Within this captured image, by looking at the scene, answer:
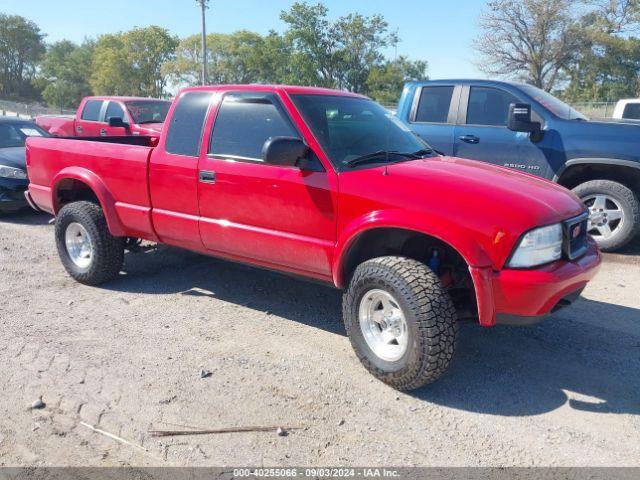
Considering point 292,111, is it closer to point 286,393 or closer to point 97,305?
point 286,393

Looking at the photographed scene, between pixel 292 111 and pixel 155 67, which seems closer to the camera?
pixel 292 111

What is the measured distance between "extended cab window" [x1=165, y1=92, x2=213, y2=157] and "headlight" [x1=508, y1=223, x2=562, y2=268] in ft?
8.66

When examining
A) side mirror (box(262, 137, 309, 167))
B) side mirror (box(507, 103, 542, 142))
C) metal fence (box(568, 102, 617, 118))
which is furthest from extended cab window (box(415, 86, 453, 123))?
metal fence (box(568, 102, 617, 118))

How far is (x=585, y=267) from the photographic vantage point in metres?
3.37

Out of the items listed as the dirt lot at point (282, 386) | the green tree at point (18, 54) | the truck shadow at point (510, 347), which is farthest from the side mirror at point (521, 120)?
the green tree at point (18, 54)

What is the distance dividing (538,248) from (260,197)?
1946 mm

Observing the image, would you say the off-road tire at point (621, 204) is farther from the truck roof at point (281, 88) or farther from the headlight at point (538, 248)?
the headlight at point (538, 248)

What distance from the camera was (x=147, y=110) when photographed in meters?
11.5

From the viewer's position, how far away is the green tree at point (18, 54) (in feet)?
284

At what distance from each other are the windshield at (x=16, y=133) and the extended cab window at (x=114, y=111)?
5.65 feet

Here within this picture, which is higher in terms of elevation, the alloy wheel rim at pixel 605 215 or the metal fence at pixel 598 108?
the metal fence at pixel 598 108

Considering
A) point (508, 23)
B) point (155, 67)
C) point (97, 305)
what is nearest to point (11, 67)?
point (155, 67)

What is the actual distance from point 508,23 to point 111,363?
38097mm

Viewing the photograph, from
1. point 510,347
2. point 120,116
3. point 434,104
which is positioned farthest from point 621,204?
point 120,116
